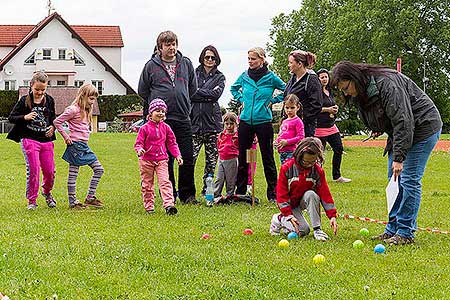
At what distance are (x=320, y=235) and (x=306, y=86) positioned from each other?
117 inches

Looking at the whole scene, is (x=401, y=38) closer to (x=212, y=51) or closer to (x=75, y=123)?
(x=212, y=51)

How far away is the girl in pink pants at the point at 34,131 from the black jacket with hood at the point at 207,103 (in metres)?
1.94

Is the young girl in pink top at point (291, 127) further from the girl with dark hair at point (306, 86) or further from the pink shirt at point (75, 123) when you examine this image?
the pink shirt at point (75, 123)

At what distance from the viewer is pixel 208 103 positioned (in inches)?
430

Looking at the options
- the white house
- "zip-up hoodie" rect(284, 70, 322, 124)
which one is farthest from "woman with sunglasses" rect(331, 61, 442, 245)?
the white house

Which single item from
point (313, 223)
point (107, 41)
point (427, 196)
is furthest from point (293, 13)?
point (313, 223)

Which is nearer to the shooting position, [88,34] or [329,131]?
[329,131]

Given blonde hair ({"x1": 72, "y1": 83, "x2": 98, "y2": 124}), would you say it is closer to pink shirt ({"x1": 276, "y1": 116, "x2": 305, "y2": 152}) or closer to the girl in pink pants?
the girl in pink pants

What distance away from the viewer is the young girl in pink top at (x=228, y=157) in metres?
11.0

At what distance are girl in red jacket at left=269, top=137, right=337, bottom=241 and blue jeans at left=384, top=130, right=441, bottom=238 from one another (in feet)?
2.20

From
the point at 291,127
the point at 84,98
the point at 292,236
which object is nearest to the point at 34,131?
the point at 84,98

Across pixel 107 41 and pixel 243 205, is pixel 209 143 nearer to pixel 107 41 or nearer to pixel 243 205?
pixel 243 205

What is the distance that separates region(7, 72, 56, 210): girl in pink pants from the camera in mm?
9836

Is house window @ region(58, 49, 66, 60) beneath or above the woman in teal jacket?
above
